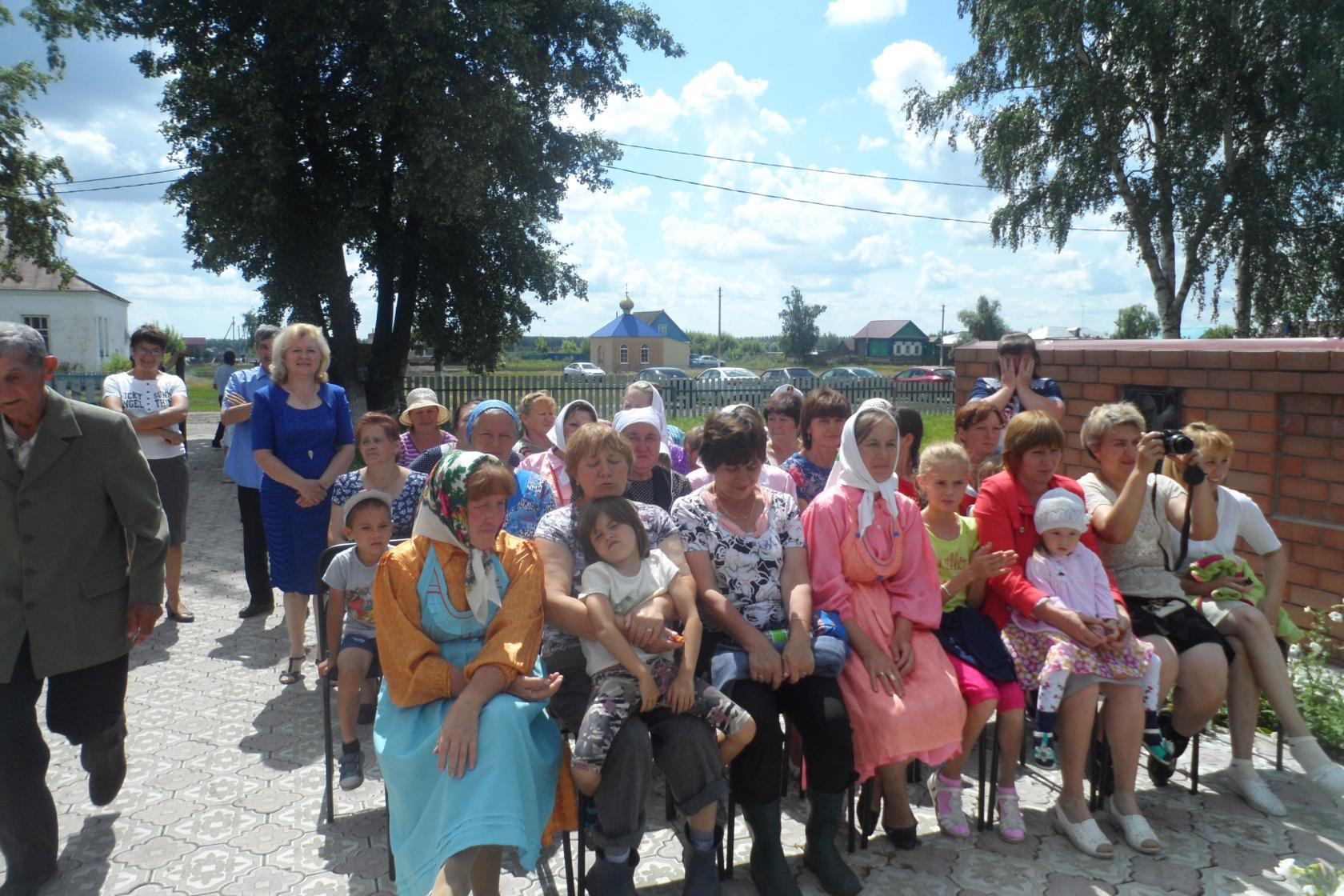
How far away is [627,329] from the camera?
64188 mm

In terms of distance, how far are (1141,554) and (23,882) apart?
441 cm

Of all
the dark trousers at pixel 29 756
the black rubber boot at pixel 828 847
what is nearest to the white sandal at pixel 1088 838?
the black rubber boot at pixel 828 847

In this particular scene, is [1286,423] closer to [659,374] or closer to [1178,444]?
[1178,444]

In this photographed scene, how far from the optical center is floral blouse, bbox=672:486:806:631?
3.32m

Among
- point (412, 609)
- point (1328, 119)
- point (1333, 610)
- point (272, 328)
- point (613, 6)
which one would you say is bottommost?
point (1333, 610)

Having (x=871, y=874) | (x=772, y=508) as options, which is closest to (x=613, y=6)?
(x=772, y=508)

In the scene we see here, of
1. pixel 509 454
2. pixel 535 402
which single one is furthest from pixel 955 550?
pixel 535 402

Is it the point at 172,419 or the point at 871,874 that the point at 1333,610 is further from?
the point at 172,419

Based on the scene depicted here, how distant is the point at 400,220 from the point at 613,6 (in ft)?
20.4

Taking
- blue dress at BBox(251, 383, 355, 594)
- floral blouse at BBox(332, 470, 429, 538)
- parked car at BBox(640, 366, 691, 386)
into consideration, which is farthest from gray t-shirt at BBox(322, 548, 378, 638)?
parked car at BBox(640, 366, 691, 386)

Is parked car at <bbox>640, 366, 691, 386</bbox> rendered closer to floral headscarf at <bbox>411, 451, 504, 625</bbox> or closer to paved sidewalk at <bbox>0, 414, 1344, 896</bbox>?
paved sidewalk at <bbox>0, 414, 1344, 896</bbox>

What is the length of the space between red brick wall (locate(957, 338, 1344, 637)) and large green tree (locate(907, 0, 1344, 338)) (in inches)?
500

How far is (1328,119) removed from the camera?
14703 millimetres

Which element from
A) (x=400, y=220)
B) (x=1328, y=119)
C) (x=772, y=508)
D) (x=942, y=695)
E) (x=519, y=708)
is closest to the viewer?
(x=519, y=708)
